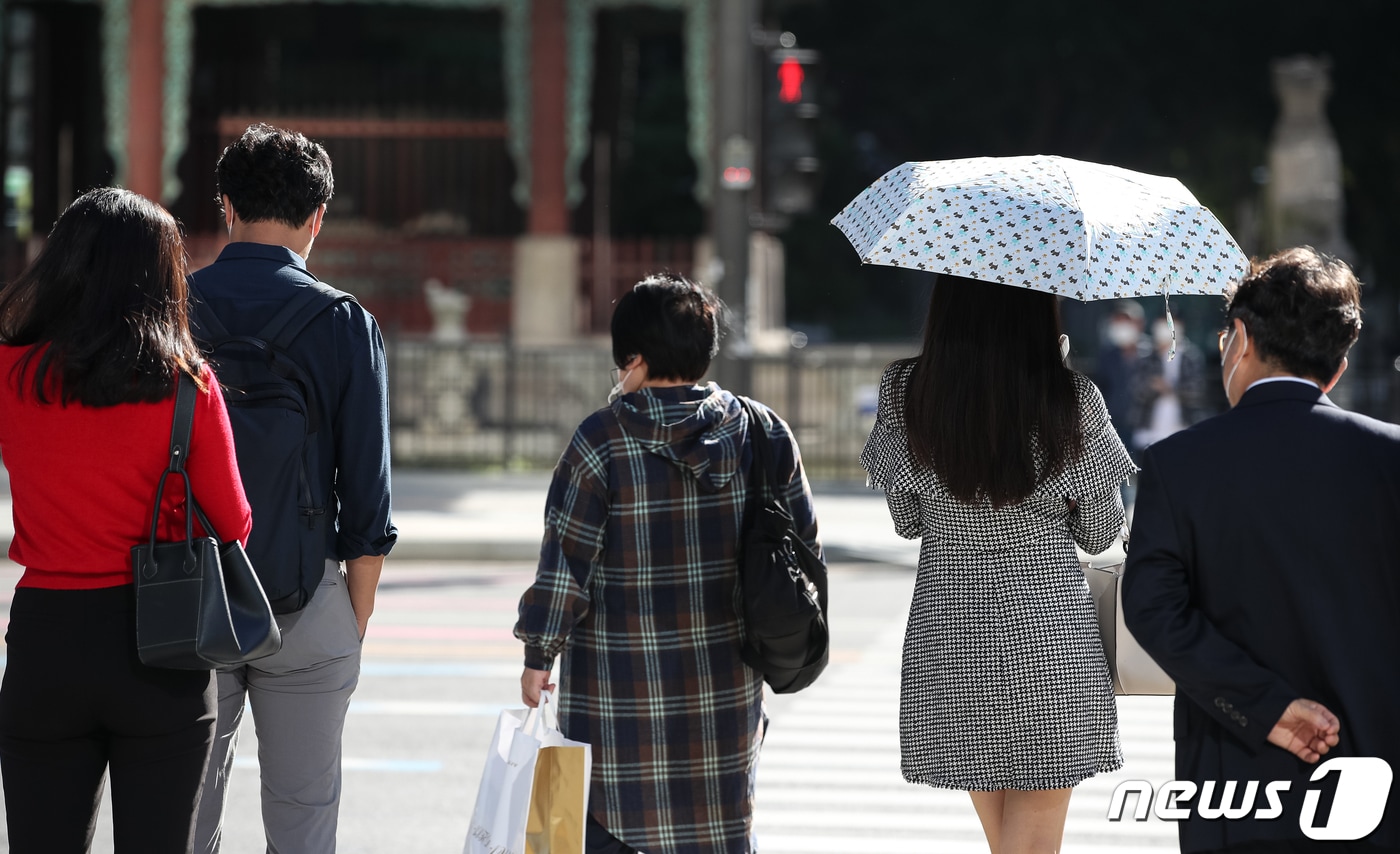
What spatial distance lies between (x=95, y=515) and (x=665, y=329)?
4.41ft

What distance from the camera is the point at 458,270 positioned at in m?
21.5

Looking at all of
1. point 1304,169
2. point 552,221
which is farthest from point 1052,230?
point 1304,169

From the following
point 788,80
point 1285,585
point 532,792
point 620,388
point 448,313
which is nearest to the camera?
point 1285,585

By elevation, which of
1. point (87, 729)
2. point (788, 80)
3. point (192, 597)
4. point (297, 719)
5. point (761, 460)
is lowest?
point (297, 719)

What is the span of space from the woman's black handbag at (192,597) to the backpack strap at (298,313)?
47cm

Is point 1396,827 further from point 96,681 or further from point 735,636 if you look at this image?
point 96,681

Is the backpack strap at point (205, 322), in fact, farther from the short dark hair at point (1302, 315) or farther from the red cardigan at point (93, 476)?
the short dark hair at point (1302, 315)

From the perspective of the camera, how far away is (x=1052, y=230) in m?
3.94

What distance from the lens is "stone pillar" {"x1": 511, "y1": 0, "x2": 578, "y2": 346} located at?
20484mm

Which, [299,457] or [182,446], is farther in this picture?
[299,457]

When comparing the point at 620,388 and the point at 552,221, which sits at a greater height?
the point at 620,388

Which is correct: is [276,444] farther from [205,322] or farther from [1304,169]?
[1304,169]

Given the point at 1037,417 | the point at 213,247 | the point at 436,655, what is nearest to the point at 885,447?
the point at 1037,417

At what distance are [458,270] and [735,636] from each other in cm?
1787
